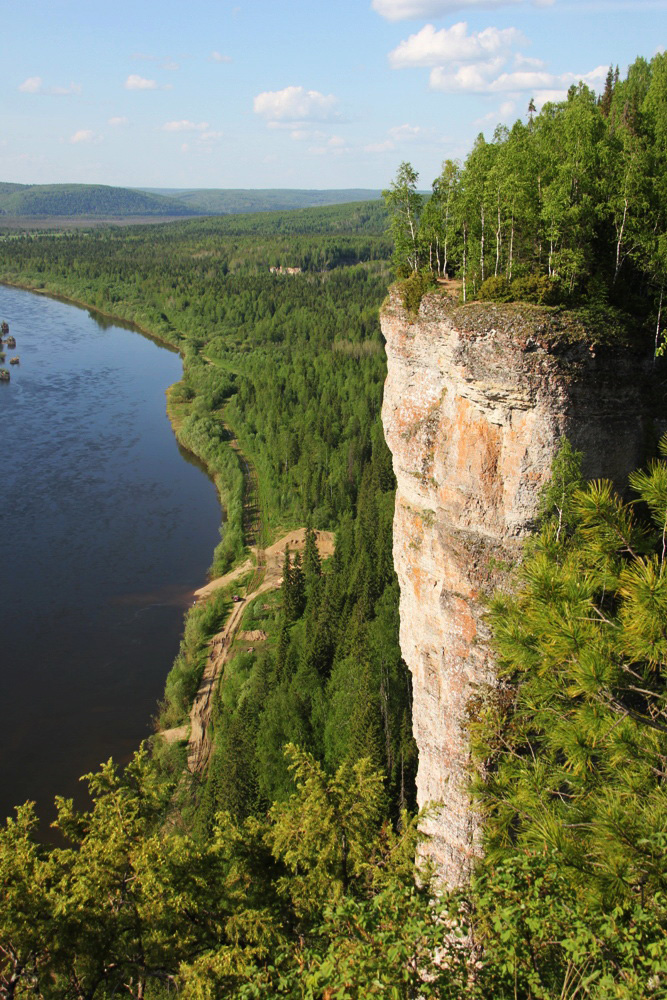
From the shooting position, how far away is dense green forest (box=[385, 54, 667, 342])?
9844 mm

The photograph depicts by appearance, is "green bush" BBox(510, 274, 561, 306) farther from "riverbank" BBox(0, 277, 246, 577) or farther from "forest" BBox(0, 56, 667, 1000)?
"riverbank" BBox(0, 277, 246, 577)

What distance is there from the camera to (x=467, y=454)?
33.8 feet

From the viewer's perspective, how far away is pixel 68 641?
31.3 m

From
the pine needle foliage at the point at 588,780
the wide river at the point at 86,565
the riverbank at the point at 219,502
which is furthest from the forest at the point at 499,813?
the wide river at the point at 86,565

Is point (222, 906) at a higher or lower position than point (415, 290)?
lower

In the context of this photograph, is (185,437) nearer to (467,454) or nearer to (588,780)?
(467,454)

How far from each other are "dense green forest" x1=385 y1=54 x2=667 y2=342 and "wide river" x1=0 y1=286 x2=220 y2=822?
2113cm

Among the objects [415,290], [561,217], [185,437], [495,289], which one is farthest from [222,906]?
[185,437]

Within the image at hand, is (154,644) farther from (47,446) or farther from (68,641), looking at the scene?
(47,446)

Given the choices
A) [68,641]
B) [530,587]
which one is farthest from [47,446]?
→ [530,587]

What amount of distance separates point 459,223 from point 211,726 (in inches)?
775

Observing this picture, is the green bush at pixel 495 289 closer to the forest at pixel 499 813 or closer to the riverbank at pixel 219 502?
the forest at pixel 499 813

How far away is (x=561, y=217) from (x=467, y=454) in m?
3.58

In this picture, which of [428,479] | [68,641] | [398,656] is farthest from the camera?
[68,641]
